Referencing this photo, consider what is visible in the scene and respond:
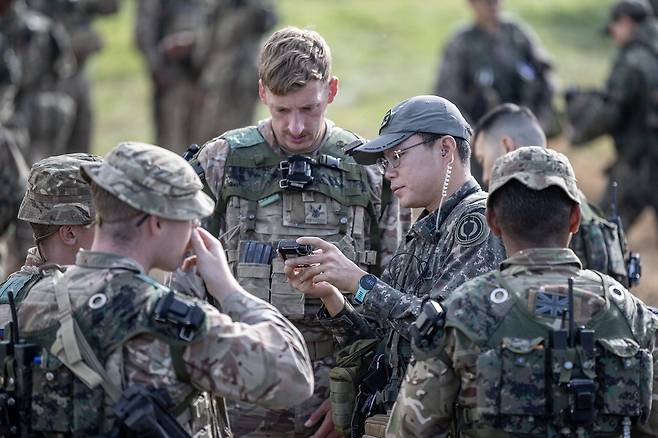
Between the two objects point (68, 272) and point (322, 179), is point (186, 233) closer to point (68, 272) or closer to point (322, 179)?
point (68, 272)

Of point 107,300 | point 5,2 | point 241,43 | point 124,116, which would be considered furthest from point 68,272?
point 124,116

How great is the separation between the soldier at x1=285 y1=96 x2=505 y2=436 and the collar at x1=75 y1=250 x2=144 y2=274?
121cm

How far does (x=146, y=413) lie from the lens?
388cm

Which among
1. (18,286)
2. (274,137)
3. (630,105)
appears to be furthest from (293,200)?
(630,105)

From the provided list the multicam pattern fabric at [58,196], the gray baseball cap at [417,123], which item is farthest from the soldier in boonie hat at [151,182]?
the gray baseball cap at [417,123]

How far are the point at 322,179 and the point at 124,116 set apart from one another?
15.6m

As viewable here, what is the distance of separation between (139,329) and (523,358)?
127cm

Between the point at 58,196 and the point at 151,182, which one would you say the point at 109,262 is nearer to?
the point at 151,182

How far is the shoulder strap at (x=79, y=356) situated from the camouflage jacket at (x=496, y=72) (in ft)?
30.4

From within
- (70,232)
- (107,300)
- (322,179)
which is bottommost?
(107,300)

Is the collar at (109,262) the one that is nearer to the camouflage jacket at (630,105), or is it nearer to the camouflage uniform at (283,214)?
the camouflage uniform at (283,214)

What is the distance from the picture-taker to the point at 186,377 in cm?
402

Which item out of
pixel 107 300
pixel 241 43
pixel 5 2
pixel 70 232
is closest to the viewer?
pixel 107 300

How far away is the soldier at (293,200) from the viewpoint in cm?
564
